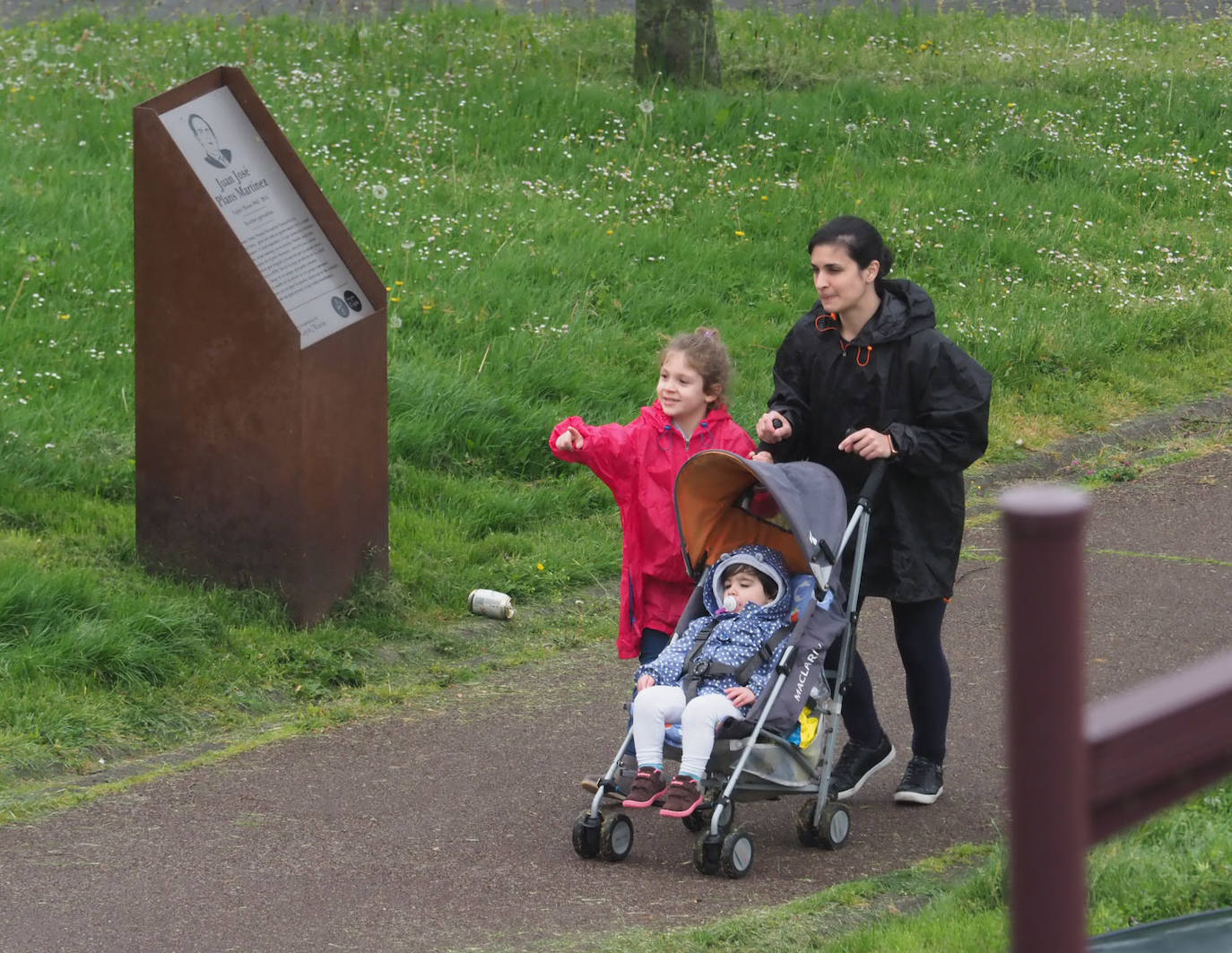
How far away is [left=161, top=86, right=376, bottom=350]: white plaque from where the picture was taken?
6484 millimetres

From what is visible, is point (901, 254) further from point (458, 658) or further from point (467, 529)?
point (458, 658)

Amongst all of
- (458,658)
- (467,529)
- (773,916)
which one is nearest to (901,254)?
(467,529)

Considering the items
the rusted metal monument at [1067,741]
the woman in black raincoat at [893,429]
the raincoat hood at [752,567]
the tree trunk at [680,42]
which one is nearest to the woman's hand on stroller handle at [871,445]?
the woman in black raincoat at [893,429]

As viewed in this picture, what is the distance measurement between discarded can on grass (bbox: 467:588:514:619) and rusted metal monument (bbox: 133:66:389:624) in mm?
455

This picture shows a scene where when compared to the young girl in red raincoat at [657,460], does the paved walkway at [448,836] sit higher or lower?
lower

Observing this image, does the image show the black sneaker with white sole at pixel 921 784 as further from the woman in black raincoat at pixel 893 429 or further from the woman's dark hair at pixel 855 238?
the woman's dark hair at pixel 855 238

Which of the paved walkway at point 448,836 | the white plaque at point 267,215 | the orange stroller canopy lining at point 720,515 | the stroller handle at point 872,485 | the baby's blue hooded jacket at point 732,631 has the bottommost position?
the paved walkway at point 448,836

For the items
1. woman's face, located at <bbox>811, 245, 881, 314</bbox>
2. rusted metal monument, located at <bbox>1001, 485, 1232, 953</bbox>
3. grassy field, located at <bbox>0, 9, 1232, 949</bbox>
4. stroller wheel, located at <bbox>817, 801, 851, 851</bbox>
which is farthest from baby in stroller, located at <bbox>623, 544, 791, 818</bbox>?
rusted metal monument, located at <bbox>1001, 485, 1232, 953</bbox>

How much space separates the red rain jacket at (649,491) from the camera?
17.7 feet

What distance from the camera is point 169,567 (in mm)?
6688

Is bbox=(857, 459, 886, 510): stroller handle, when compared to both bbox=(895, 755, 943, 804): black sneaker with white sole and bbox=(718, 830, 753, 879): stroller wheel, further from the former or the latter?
bbox=(718, 830, 753, 879): stroller wheel

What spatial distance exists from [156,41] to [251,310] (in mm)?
7796

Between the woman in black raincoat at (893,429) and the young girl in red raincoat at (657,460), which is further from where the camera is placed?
the young girl in red raincoat at (657,460)

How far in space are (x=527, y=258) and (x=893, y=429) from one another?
17.4 feet
